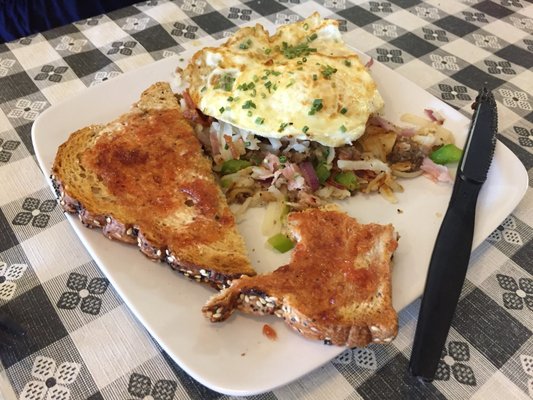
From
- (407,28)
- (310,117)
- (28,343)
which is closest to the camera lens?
(28,343)

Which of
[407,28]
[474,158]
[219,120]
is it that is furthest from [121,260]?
[407,28]

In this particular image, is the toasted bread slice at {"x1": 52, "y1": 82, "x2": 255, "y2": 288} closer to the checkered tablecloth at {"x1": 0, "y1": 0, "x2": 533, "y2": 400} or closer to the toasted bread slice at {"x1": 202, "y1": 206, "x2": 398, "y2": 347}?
the toasted bread slice at {"x1": 202, "y1": 206, "x2": 398, "y2": 347}

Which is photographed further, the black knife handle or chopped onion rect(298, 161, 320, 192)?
chopped onion rect(298, 161, 320, 192)

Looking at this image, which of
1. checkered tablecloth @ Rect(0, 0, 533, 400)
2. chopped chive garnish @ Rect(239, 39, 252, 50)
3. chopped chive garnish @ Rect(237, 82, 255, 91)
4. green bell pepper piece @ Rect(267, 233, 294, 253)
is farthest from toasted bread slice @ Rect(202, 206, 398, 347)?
chopped chive garnish @ Rect(239, 39, 252, 50)

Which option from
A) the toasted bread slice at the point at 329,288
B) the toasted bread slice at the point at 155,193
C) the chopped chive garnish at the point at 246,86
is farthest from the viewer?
the chopped chive garnish at the point at 246,86

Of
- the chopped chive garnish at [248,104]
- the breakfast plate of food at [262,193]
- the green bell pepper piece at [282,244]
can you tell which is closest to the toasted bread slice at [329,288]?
the breakfast plate of food at [262,193]

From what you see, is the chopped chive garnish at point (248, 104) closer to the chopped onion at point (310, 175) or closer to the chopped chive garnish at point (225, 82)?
the chopped chive garnish at point (225, 82)

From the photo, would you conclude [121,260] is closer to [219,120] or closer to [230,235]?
[230,235]
